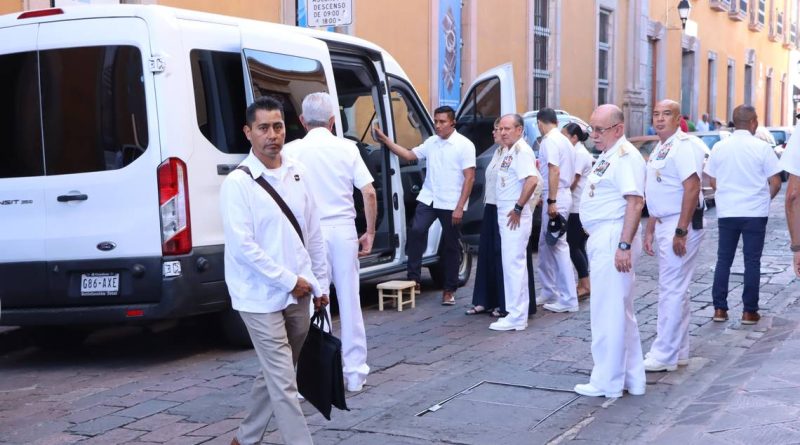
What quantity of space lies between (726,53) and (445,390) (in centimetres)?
3523

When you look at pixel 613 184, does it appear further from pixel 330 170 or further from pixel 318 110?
pixel 318 110

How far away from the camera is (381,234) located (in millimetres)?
9430

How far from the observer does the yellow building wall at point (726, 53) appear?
107 ft

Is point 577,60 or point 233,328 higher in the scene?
point 577,60

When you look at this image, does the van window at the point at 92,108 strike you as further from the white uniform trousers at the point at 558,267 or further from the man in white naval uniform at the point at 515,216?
the white uniform trousers at the point at 558,267

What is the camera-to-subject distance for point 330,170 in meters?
6.33

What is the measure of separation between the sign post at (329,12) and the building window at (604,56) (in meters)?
17.0

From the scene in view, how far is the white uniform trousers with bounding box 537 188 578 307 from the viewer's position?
29.9 ft

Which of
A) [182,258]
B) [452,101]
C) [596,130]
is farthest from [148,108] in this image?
[452,101]

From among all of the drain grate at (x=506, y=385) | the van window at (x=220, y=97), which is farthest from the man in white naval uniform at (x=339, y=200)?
the van window at (x=220, y=97)

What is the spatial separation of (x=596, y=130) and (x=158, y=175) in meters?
2.78

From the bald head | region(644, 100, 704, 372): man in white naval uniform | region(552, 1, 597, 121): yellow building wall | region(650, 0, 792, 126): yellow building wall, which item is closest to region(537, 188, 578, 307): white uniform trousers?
the bald head

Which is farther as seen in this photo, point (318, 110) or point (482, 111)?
point (482, 111)

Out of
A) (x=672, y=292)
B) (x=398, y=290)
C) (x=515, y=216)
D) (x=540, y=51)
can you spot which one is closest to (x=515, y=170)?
(x=515, y=216)
